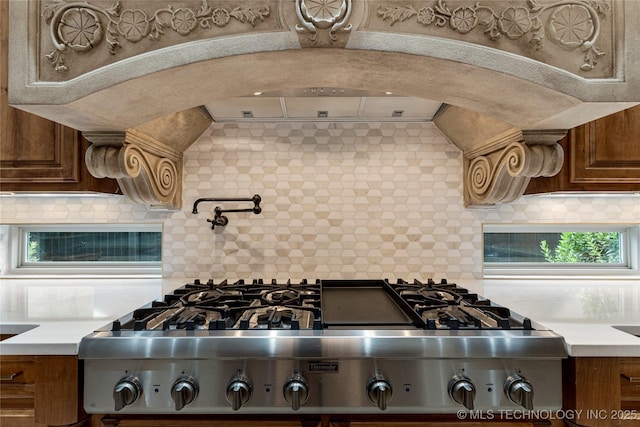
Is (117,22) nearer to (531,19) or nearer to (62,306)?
(62,306)

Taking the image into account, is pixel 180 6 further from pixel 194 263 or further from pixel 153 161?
pixel 194 263

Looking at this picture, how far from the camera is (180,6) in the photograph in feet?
3.05

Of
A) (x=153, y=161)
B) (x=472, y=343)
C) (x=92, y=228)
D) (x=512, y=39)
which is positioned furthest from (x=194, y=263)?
(x=512, y=39)

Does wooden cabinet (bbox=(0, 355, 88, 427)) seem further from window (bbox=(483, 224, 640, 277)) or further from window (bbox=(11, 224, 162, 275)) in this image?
window (bbox=(483, 224, 640, 277))

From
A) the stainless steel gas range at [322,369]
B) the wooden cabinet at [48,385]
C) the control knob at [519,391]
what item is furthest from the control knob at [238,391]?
the control knob at [519,391]

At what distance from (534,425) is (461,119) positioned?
3.61 ft

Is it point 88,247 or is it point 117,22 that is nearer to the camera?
point 117,22

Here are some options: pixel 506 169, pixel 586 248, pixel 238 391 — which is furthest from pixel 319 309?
pixel 586 248

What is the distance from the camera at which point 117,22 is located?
94 centimetres

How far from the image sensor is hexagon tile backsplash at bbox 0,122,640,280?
1630 millimetres

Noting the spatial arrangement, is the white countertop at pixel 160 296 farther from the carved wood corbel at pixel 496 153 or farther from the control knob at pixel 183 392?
the carved wood corbel at pixel 496 153


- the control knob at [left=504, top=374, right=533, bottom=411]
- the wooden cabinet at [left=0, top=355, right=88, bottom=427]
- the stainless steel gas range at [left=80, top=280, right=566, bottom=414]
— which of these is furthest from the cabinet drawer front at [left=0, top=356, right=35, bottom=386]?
the control knob at [left=504, top=374, right=533, bottom=411]

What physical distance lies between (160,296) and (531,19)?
5.05ft

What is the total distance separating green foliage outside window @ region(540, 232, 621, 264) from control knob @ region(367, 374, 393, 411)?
54.2 inches
